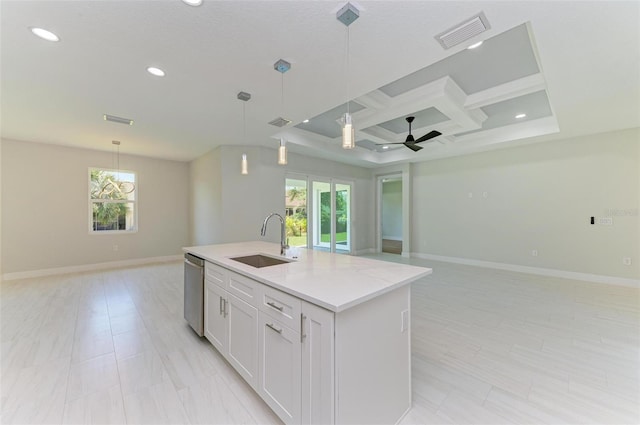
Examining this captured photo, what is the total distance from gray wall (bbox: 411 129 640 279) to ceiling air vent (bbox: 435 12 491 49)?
464cm

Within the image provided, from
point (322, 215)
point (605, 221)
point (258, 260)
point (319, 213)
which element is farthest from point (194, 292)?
point (605, 221)

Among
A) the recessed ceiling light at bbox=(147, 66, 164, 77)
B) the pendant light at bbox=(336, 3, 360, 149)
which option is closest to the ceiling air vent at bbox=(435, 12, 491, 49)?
the pendant light at bbox=(336, 3, 360, 149)

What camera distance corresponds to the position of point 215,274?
229 cm

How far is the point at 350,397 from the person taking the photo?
127 cm

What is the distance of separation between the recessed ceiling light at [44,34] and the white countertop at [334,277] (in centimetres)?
210

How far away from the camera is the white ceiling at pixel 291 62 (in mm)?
1751

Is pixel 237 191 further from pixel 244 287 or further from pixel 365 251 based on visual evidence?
pixel 365 251

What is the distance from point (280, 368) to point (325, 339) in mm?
486

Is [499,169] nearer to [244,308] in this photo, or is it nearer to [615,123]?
[615,123]

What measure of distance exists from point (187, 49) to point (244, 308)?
215 centimetres

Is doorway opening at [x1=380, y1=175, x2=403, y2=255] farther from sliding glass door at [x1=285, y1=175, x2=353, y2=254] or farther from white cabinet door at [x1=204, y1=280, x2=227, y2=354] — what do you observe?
white cabinet door at [x1=204, y1=280, x2=227, y2=354]

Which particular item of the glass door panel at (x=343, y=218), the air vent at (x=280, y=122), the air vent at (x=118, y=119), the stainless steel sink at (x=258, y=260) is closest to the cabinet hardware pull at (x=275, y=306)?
the stainless steel sink at (x=258, y=260)

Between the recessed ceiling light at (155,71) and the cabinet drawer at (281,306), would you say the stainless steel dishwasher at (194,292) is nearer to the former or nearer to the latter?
the cabinet drawer at (281,306)

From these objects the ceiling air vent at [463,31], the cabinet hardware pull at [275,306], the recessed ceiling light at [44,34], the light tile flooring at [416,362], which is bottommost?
the light tile flooring at [416,362]
